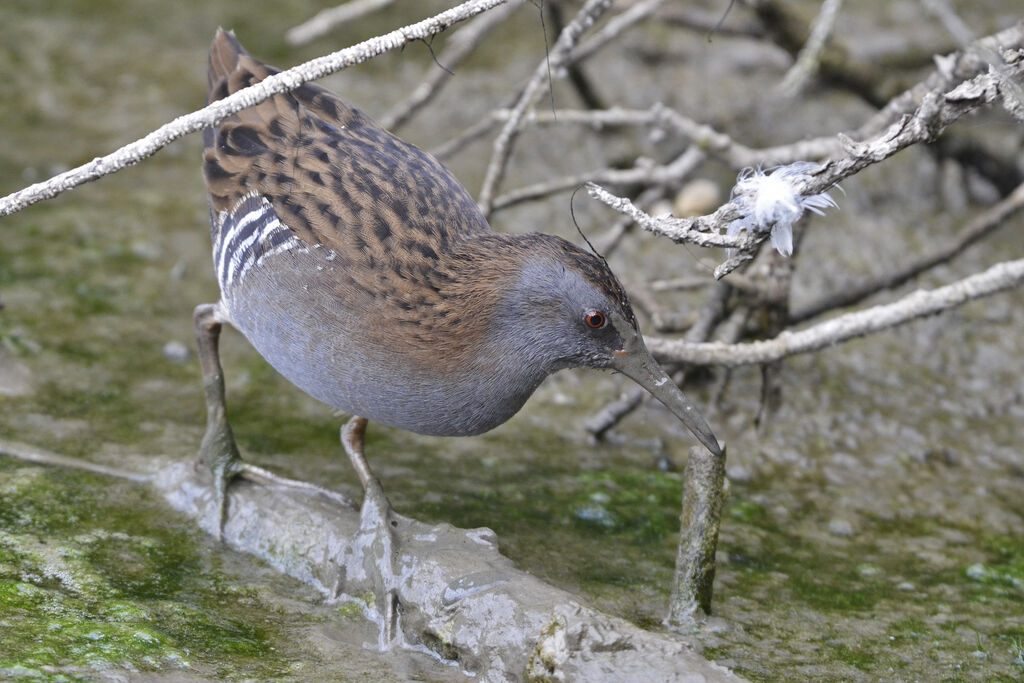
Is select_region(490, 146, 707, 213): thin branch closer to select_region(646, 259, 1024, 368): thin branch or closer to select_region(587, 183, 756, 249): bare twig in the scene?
select_region(646, 259, 1024, 368): thin branch

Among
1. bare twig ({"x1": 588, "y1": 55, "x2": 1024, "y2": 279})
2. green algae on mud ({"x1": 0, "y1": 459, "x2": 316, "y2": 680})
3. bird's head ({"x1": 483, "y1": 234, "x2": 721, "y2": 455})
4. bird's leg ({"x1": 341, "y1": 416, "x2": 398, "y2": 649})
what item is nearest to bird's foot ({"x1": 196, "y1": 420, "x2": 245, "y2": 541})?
green algae on mud ({"x1": 0, "y1": 459, "x2": 316, "y2": 680})

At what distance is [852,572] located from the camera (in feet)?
13.8

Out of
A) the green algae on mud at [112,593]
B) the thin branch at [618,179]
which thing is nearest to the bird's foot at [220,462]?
the green algae on mud at [112,593]

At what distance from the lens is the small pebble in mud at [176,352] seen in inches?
209

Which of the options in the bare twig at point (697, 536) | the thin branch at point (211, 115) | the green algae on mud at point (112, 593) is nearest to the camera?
the thin branch at point (211, 115)

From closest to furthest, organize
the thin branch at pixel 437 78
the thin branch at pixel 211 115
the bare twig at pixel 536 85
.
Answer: the thin branch at pixel 211 115 < the bare twig at pixel 536 85 < the thin branch at pixel 437 78

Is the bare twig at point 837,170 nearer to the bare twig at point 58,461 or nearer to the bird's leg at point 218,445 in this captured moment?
the bird's leg at point 218,445

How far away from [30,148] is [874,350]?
5.04 meters

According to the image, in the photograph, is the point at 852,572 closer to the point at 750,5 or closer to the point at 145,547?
the point at 145,547

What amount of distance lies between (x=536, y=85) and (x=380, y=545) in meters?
2.25

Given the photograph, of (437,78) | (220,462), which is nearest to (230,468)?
(220,462)

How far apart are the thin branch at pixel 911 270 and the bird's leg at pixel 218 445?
100 inches

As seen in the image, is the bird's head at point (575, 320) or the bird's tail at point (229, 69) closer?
the bird's head at point (575, 320)

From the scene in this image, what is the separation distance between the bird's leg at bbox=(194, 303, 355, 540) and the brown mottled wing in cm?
51
